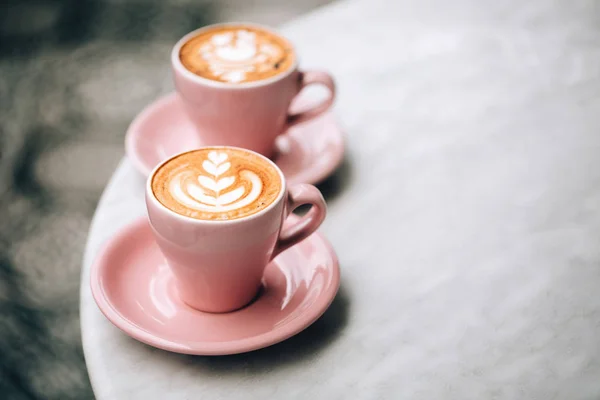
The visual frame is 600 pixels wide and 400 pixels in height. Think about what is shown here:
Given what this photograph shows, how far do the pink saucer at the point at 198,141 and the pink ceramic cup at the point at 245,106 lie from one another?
3 centimetres

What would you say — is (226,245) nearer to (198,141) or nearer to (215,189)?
(215,189)

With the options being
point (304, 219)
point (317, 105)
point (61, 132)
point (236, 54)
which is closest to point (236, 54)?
point (236, 54)

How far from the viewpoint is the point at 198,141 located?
90cm

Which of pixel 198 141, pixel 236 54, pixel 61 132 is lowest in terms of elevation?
pixel 61 132

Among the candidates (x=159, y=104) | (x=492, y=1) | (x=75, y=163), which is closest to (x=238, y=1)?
(x=75, y=163)

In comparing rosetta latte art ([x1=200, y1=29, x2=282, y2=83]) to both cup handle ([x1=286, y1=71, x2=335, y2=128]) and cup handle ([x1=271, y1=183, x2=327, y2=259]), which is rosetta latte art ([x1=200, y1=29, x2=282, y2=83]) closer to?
cup handle ([x1=286, y1=71, x2=335, y2=128])

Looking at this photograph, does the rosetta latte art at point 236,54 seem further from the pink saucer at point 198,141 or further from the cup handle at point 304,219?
the cup handle at point 304,219

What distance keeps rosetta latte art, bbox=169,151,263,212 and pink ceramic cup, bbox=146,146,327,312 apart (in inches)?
1.0

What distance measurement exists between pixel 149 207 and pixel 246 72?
28 cm

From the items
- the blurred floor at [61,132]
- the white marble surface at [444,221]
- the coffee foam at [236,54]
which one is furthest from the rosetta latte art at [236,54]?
the blurred floor at [61,132]

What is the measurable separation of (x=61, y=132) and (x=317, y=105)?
1.05 meters

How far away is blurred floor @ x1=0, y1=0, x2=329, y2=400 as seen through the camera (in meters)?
1.26

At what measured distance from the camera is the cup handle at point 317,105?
851 millimetres

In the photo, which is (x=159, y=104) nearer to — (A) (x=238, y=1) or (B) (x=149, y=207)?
(B) (x=149, y=207)
